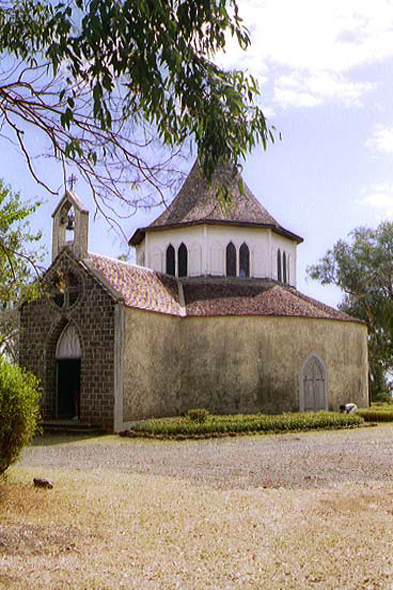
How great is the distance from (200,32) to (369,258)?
136 ft

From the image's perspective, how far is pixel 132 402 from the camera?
2261 cm

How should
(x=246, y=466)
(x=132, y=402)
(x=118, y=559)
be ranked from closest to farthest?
(x=118, y=559), (x=246, y=466), (x=132, y=402)

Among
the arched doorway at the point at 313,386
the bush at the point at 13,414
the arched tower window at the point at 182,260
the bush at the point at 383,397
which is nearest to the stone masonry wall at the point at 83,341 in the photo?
the arched tower window at the point at 182,260

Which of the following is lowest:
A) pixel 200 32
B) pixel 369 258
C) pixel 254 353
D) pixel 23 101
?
pixel 254 353

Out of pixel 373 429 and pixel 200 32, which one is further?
pixel 373 429

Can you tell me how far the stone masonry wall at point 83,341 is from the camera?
22.2m

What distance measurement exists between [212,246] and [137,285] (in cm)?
557

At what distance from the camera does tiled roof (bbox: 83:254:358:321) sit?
2441cm

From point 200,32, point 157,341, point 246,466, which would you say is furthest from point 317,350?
point 200,32

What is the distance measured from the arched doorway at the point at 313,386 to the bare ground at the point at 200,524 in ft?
37.9

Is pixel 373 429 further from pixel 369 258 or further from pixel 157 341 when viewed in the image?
pixel 369 258

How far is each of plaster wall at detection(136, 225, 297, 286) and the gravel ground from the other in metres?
11.0

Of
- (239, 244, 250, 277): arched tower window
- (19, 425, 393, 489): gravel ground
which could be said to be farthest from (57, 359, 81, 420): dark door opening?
(239, 244, 250, 277): arched tower window

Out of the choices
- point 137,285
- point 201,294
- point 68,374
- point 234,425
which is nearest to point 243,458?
point 234,425
